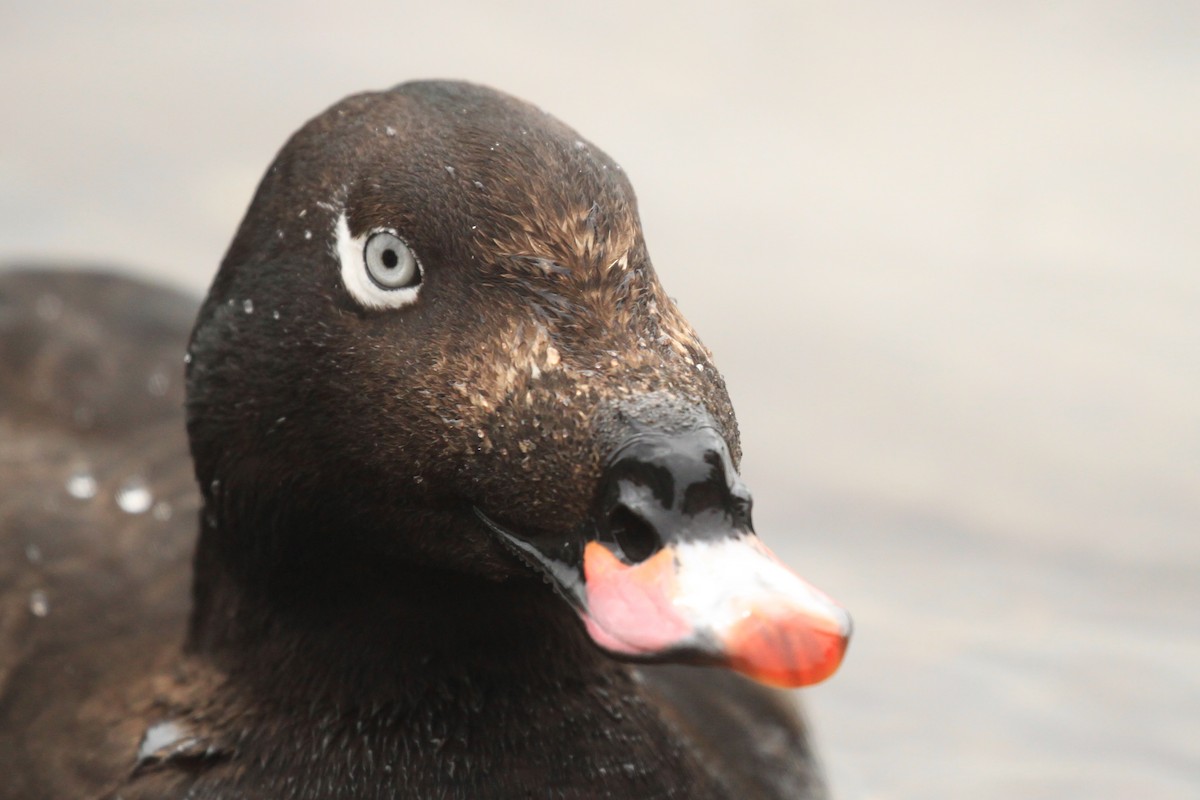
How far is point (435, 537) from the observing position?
337 cm

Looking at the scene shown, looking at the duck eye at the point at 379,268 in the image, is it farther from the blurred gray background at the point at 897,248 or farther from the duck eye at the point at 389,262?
the blurred gray background at the point at 897,248

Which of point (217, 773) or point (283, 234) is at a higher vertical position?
point (283, 234)

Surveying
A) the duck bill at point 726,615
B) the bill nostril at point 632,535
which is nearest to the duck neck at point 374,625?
the bill nostril at point 632,535

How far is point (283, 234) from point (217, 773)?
1.07 metres

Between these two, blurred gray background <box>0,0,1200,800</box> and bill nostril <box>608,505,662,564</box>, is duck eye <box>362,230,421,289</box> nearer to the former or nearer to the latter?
bill nostril <box>608,505,662,564</box>

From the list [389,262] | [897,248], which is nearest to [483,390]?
[389,262]

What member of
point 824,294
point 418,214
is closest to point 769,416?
point 824,294

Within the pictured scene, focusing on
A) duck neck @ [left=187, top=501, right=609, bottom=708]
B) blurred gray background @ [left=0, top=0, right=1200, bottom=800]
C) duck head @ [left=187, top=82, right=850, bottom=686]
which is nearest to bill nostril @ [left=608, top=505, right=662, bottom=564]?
duck head @ [left=187, top=82, right=850, bottom=686]

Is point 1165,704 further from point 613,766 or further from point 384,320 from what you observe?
point 384,320

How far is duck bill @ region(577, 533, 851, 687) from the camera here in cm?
273

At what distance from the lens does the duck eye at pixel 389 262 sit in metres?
3.32

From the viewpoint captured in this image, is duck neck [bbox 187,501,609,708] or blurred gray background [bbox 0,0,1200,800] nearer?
duck neck [bbox 187,501,609,708]

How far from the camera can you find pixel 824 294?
6.87 m

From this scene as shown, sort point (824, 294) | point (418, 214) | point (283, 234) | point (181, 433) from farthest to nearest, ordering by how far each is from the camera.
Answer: point (824, 294) < point (181, 433) < point (283, 234) < point (418, 214)
